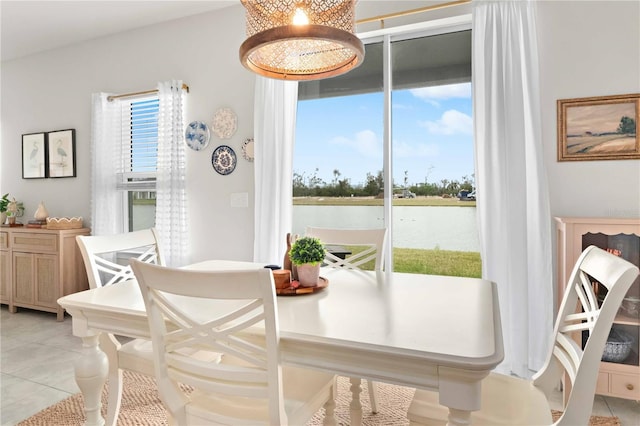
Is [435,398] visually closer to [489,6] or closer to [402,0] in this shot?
[489,6]

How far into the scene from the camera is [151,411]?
2162mm

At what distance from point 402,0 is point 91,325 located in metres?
2.79

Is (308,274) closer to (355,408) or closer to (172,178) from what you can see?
(355,408)

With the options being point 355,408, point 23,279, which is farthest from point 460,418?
point 23,279

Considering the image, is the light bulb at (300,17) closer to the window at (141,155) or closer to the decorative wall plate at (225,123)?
the decorative wall plate at (225,123)

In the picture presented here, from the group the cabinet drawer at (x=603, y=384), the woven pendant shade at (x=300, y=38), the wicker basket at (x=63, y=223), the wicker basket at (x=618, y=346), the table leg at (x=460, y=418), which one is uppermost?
the woven pendant shade at (x=300, y=38)

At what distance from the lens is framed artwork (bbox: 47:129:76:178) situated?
13.7ft

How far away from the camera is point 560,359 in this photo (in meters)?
1.32

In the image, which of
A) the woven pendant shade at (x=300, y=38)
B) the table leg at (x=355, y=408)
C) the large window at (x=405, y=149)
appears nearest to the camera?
the woven pendant shade at (x=300, y=38)

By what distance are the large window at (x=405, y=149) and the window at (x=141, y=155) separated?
5.12 ft

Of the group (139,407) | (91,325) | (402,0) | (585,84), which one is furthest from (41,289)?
(585,84)

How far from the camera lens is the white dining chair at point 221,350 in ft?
3.24

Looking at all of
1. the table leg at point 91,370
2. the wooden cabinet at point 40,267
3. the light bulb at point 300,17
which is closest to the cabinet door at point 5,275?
the wooden cabinet at point 40,267

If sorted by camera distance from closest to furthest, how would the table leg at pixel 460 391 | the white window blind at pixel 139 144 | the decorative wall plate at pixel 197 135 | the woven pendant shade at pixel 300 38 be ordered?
the table leg at pixel 460 391 < the woven pendant shade at pixel 300 38 < the decorative wall plate at pixel 197 135 < the white window blind at pixel 139 144
